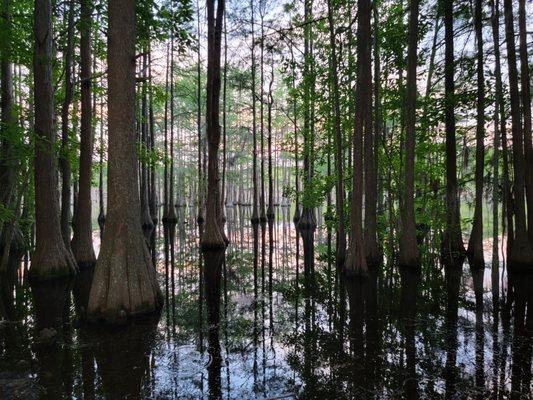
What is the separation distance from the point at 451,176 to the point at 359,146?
3.63m

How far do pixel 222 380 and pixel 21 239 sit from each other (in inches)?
508

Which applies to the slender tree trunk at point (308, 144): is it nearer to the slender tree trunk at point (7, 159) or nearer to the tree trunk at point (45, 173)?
the tree trunk at point (45, 173)

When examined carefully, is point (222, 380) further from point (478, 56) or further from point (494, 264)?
point (478, 56)

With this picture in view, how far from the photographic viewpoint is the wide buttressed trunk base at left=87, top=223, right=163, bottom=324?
604 cm

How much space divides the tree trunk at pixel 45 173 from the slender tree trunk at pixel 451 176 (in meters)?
11.0

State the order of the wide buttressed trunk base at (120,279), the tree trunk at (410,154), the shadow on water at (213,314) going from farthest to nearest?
1. the tree trunk at (410,154)
2. the wide buttressed trunk base at (120,279)
3. the shadow on water at (213,314)

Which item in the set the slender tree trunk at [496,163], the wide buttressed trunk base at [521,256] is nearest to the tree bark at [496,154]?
the slender tree trunk at [496,163]

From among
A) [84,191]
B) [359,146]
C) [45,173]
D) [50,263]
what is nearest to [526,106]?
[359,146]

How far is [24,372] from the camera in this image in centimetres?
430

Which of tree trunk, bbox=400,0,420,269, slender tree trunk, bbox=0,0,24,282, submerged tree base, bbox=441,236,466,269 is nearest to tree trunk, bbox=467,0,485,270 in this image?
submerged tree base, bbox=441,236,466,269

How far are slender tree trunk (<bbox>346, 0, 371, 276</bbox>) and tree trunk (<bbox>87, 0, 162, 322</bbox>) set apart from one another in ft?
17.0

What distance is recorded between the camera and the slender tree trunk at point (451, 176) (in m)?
11.1

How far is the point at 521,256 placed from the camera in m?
9.97

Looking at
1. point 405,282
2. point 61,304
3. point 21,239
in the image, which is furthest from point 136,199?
point 21,239
